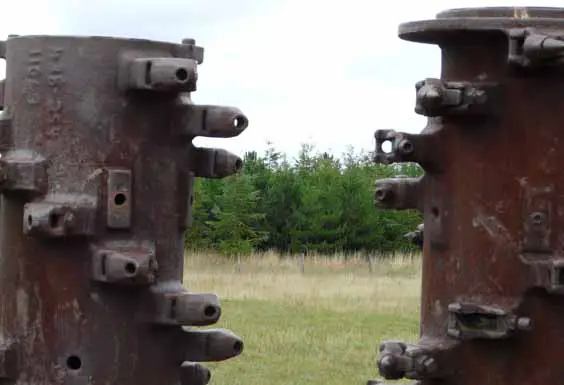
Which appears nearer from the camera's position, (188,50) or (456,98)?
(456,98)

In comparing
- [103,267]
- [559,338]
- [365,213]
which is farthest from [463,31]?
[365,213]

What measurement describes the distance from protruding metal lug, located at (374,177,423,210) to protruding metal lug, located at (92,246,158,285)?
3.11 ft

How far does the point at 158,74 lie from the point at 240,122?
13.1 inches

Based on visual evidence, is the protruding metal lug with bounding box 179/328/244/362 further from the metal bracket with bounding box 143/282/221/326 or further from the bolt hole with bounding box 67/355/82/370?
the bolt hole with bounding box 67/355/82/370

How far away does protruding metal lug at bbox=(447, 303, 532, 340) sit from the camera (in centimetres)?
514

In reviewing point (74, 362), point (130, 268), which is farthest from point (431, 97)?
point (74, 362)

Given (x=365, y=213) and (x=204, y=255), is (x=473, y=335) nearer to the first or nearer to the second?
(x=204, y=255)

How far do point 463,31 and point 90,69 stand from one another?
1.26m

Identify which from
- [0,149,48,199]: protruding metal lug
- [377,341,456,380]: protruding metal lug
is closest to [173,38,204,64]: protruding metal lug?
[0,149,48,199]: protruding metal lug

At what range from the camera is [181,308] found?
527 cm

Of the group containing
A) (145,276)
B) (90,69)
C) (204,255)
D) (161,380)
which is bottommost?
(204,255)

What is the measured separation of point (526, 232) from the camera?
516 cm

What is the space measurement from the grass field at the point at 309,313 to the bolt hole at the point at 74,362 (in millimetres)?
8998

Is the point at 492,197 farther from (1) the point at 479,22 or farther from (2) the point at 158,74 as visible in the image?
(2) the point at 158,74
